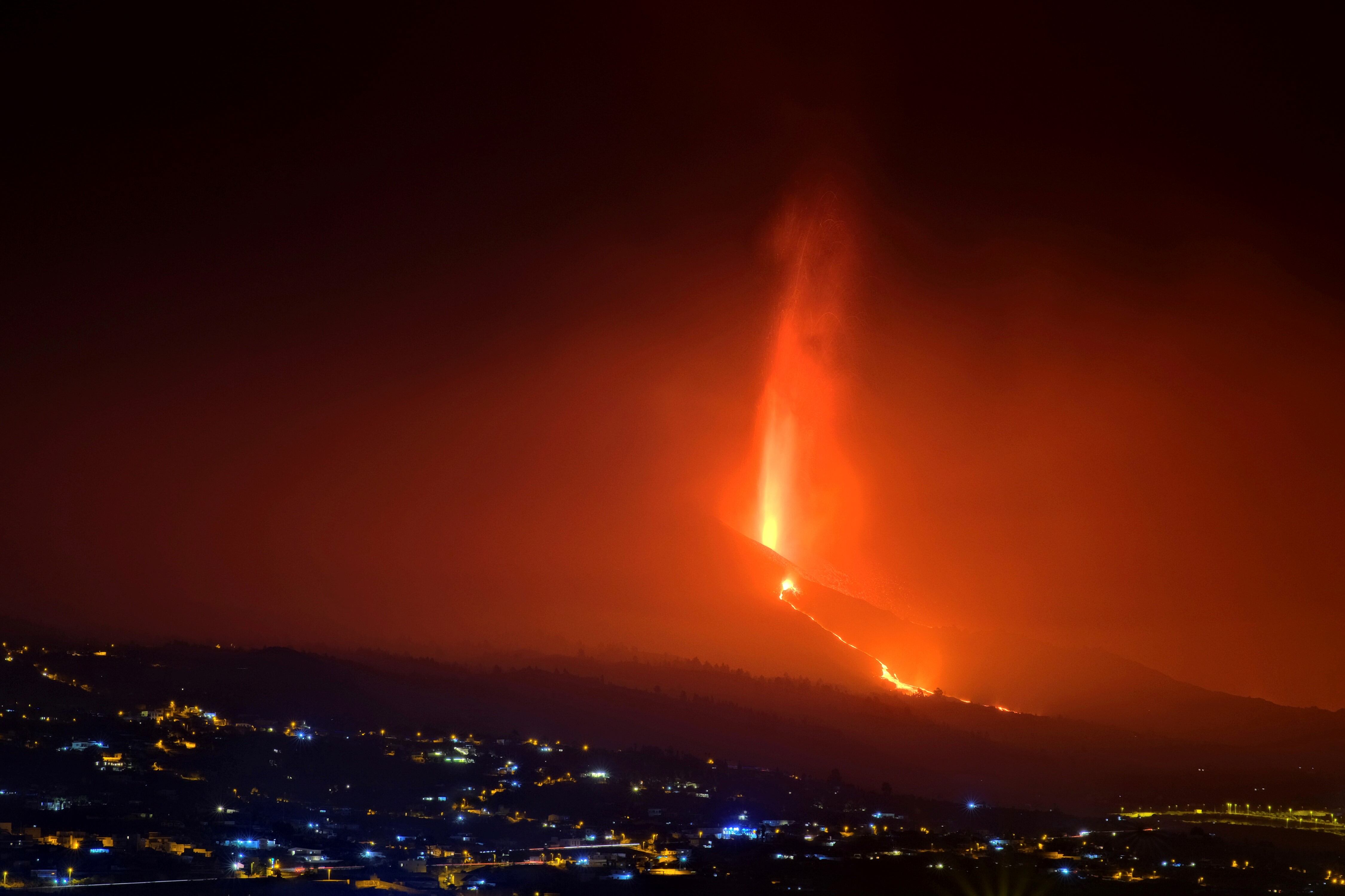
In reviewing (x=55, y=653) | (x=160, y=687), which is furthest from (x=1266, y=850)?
(x=55, y=653)

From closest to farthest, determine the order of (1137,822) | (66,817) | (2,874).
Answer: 1. (2,874)
2. (66,817)
3. (1137,822)

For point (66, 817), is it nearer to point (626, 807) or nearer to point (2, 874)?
point (2, 874)

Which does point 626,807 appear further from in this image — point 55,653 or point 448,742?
point 55,653

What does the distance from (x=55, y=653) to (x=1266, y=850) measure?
55768mm

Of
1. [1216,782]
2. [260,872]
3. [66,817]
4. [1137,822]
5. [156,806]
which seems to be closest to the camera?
[260,872]

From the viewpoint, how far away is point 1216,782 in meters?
78.6

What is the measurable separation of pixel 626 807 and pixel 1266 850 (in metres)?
24.2

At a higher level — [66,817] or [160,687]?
[160,687]

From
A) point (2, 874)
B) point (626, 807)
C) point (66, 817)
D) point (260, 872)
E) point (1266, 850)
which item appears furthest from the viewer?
point (626, 807)

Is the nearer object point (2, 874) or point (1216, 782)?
point (2, 874)

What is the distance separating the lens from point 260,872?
34.4 m

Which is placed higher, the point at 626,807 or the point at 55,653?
the point at 55,653

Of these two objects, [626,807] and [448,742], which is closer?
[626,807]

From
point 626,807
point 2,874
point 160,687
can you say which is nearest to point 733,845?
point 626,807
